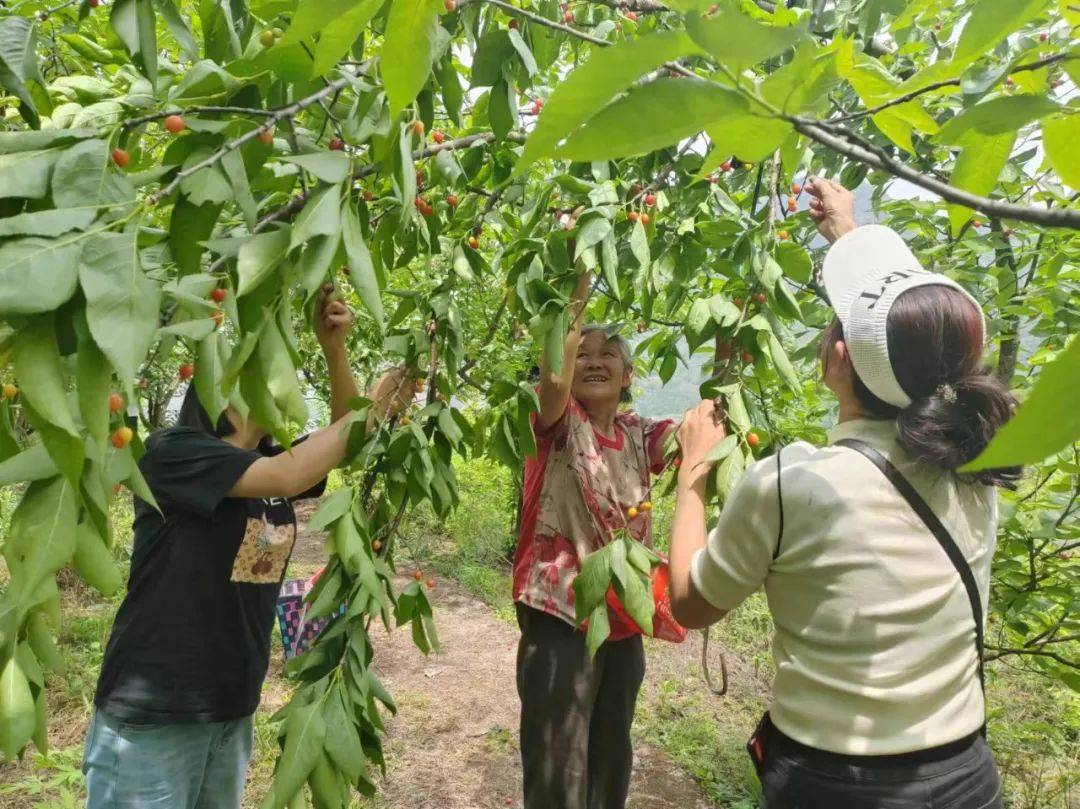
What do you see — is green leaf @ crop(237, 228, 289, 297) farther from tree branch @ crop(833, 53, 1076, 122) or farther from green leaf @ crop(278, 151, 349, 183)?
tree branch @ crop(833, 53, 1076, 122)

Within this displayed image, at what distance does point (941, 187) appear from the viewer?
0.51 metres

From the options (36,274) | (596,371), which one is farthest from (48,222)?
(596,371)

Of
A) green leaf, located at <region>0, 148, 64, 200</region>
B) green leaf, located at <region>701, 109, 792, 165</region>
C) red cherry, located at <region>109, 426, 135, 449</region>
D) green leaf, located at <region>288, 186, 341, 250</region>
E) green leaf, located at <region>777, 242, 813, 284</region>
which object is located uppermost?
green leaf, located at <region>701, 109, 792, 165</region>

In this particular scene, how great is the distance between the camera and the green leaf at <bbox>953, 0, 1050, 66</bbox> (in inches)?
17.1

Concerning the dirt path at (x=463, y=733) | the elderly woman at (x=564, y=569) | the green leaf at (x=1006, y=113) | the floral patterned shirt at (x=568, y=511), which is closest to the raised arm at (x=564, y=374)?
the elderly woman at (x=564, y=569)

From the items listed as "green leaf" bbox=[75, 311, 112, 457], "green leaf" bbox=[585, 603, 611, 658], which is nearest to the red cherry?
"green leaf" bbox=[75, 311, 112, 457]

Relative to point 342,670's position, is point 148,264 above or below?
above

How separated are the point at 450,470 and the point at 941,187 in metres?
1.27

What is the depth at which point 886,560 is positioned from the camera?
4.22 feet

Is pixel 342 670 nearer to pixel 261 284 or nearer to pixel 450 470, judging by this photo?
pixel 450 470

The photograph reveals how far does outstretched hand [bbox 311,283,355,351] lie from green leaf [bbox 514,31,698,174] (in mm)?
1413

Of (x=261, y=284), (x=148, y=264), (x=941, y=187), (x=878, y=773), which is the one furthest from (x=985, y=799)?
(x=148, y=264)

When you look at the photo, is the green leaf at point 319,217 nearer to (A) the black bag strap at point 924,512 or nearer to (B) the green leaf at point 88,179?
(B) the green leaf at point 88,179

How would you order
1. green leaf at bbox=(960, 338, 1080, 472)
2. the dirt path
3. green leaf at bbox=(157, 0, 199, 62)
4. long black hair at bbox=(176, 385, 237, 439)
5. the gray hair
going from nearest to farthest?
1. green leaf at bbox=(960, 338, 1080, 472)
2. green leaf at bbox=(157, 0, 199, 62)
3. long black hair at bbox=(176, 385, 237, 439)
4. the gray hair
5. the dirt path
